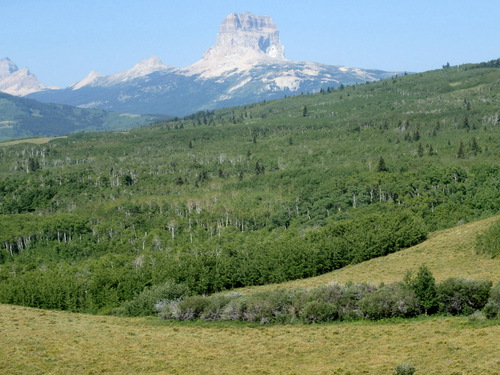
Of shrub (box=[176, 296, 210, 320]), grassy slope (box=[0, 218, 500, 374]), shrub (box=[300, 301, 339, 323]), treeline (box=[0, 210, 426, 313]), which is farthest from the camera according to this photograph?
treeline (box=[0, 210, 426, 313])

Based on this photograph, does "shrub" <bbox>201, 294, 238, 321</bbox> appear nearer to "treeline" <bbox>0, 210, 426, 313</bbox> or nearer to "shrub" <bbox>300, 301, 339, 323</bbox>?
"shrub" <bbox>300, 301, 339, 323</bbox>

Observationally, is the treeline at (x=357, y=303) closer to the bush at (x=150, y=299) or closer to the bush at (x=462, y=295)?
the bush at (x=462, y=295)

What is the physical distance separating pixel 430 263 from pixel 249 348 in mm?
56162

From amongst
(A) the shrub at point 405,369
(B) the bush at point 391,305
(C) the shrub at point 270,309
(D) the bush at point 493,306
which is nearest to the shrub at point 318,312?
(C) the shrub at point 270,309

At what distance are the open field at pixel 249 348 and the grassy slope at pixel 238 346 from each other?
0.11 meters

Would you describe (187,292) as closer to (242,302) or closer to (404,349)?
(242,302)

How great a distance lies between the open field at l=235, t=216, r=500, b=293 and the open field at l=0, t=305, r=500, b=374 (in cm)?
2738

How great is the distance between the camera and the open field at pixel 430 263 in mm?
102688

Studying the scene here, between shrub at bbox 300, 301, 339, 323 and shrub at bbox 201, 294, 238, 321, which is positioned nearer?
shrub at bbox 300, 301, 339, 323

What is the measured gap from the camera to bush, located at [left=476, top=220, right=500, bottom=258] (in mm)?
106675

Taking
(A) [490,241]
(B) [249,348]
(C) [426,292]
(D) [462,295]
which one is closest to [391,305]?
(C) [426,292]

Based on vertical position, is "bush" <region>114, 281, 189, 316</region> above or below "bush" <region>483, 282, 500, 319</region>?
below

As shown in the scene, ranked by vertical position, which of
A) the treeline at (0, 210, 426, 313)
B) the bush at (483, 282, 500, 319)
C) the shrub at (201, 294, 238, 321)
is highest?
the bush at (483, 282, 500, 319)

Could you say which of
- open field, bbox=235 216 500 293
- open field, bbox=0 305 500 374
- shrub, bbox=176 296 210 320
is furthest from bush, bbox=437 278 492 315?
shrub, bbox=176 296 210 320
